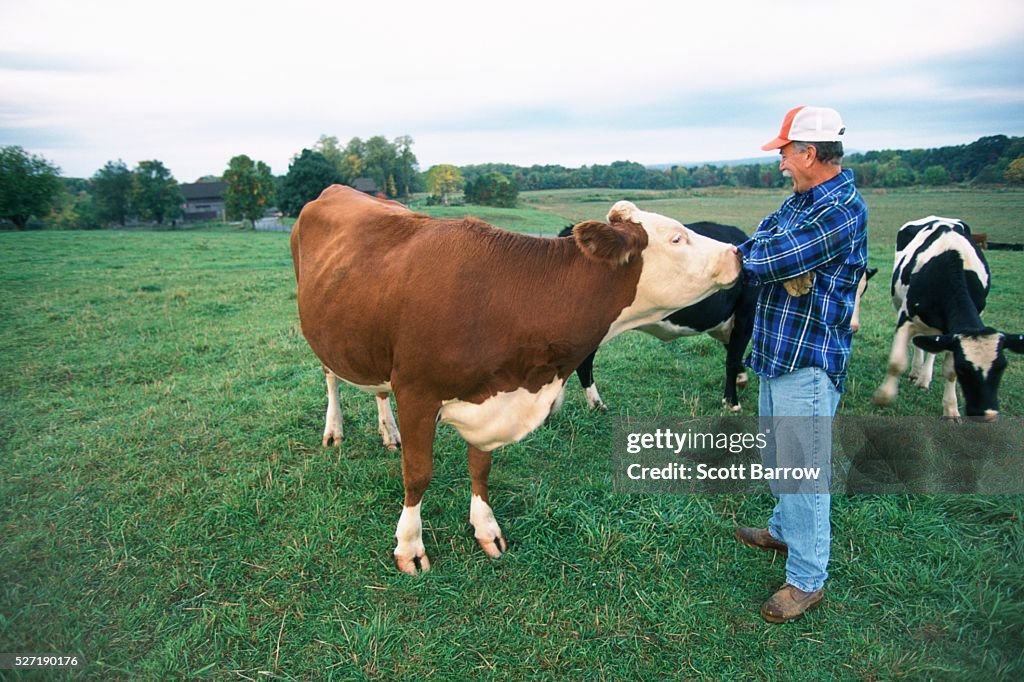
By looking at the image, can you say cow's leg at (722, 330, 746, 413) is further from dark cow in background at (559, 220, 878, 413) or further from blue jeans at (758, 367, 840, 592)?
blue jeans at (758, 367, 840, 592)

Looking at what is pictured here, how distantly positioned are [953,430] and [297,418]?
6.24m

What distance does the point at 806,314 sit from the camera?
123 inches

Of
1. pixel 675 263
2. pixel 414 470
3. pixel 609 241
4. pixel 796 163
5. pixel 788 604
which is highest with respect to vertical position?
pixel 796 163

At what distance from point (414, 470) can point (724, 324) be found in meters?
4.21

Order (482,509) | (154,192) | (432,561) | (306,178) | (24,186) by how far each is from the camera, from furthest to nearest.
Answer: (154,192)
(306,178)
(24,186)
(482,509)
(432,561)

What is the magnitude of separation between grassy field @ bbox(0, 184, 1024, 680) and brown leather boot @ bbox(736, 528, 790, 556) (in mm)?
96

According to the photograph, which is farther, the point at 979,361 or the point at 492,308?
the point at 979,361

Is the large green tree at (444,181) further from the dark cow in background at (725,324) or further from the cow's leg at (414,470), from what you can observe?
the cow's leg at (414,470)

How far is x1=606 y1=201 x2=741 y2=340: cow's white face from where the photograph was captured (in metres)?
3.24

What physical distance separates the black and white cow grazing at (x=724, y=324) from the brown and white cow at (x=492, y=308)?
2.59m

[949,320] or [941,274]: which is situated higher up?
[941,274]

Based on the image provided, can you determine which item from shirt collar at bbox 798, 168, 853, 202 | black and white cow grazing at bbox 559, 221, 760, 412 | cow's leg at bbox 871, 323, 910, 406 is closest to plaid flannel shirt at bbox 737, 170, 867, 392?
shirt collar at bbox 798, 168, 853, 202

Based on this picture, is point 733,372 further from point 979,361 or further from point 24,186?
point 24,186

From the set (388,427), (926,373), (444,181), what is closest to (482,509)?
(388,427)
